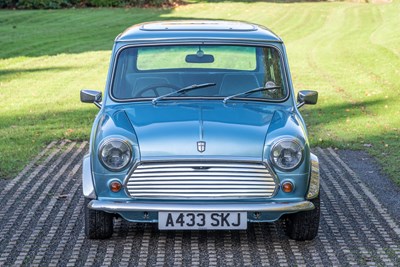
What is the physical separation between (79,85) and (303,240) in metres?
11.8

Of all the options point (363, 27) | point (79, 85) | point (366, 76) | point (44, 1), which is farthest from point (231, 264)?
point (44, 1)

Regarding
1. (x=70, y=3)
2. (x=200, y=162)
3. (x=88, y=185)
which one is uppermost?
(x=200, y=162)

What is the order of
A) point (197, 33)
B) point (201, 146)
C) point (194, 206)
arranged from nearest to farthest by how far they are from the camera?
point (194, 206) < point (201, 146) < point (197, 33)

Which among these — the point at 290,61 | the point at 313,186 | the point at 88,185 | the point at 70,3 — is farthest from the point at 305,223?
the point at 70,3

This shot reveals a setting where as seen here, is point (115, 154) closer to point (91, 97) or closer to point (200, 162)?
point (200, 162)

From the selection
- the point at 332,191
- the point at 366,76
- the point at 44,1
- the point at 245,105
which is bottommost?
the point at 44,1

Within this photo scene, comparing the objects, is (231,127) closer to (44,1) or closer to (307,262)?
(307,262)

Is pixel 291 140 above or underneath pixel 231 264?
above

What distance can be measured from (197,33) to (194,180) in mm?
1770

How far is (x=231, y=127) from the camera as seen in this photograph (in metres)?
7.40

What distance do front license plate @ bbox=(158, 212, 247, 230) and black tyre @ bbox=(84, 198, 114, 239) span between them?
0.56m

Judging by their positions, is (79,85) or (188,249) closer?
(188,249)

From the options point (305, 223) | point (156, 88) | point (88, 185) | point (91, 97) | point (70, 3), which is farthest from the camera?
point (70, 3)

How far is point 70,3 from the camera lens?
143 ft
